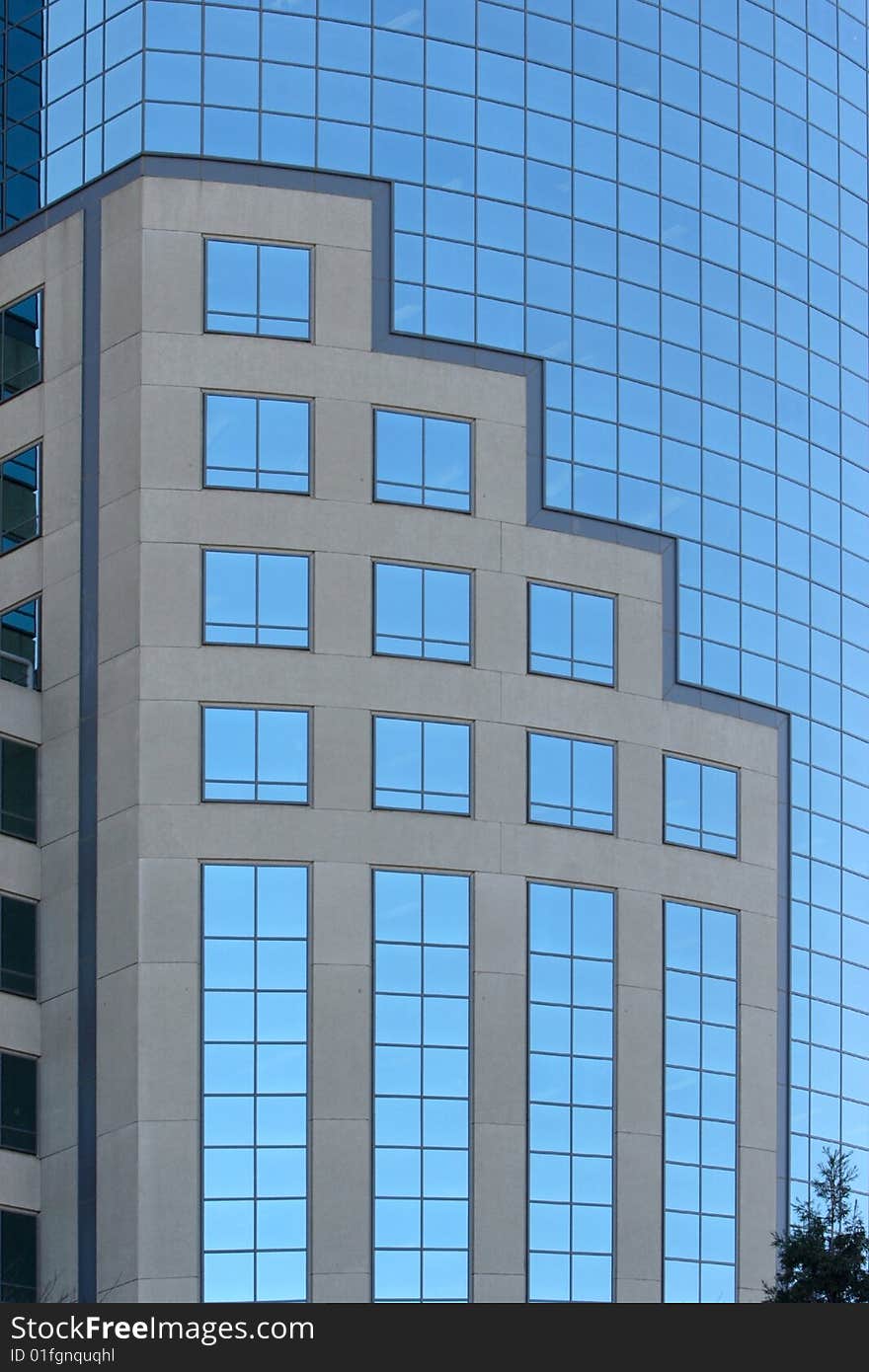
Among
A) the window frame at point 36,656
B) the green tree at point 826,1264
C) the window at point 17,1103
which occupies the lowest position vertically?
the green tree at point 826,1264

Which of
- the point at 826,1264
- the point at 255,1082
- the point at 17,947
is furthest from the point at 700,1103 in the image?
the point at 17,947

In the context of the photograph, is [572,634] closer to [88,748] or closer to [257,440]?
[257,440]

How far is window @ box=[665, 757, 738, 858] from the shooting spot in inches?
2603

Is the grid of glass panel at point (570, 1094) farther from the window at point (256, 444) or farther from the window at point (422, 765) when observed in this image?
the window at point (256, 444)

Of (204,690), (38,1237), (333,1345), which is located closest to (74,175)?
(204,690)

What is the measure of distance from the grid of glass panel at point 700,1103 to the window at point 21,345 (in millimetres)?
20692

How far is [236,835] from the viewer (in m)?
60.9

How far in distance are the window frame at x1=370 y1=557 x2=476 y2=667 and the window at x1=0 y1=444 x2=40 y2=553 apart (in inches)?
347

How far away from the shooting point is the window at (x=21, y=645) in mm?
64625

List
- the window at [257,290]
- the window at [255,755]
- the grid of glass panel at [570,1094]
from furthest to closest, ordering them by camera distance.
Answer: the window at [257,290]
the window at [255,755]
the grid of glass panel at [570,1094]

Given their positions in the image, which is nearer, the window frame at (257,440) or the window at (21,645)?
the window frame at (257,440)

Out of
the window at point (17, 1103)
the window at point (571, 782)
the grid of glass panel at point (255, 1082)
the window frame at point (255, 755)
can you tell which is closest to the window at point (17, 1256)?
the window at point (17, 1103)

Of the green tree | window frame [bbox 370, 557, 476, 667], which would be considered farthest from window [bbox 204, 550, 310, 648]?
the green tree

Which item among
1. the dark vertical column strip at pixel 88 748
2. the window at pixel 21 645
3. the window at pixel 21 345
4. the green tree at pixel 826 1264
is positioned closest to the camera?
the green tree at pixel 826 1264
